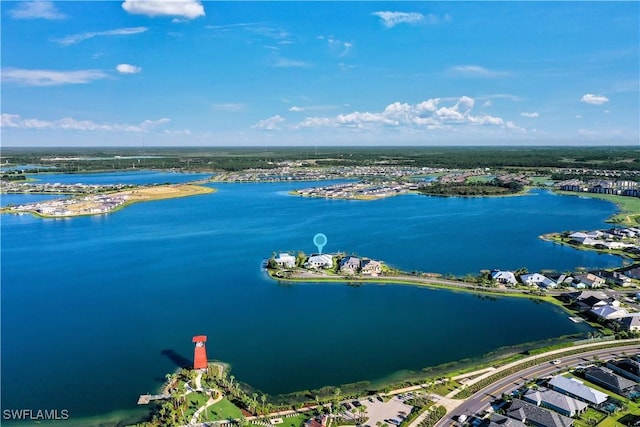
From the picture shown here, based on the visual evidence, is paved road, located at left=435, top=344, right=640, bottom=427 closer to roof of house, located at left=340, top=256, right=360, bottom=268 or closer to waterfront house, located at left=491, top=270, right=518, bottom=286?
waterfront house, located at left=491, top=270, right=518, bottom=286

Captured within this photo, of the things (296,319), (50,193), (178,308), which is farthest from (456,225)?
(50,193)

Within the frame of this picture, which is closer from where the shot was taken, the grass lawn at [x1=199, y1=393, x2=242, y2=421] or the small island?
the grass lawn at [x1=199, y1=393, x2=242, y2=421]

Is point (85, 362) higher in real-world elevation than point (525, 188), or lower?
lower

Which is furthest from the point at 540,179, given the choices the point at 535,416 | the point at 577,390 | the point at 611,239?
the point at 535,416

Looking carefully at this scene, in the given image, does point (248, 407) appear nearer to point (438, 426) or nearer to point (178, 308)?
point (438, 426)

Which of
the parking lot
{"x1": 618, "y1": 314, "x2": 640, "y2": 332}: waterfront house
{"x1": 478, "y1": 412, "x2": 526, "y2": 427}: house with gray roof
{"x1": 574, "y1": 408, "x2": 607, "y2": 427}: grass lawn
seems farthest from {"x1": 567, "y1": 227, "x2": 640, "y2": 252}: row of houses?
the parking lot

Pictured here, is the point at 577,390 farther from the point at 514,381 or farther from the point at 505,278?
the point at 505,278
